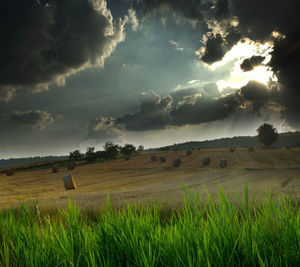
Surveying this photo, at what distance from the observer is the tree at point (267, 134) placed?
8250 centimetres

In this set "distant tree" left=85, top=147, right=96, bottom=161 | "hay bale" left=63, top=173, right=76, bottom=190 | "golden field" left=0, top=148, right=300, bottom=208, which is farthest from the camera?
"distant tree" left=85, top=147, right=96, bottom=161

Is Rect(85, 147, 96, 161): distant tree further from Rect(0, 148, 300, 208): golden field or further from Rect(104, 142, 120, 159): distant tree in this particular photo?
Rect(0, 148, 300, 208): golden field

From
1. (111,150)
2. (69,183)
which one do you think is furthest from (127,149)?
(69,183)

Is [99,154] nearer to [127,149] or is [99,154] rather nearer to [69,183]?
[127,149]

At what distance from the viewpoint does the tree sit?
271ft

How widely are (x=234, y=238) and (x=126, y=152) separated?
60563 mm

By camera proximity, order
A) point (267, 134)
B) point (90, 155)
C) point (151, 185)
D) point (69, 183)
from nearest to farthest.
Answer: point (151, 185)
point (69, 183)
point (90, 155)
point (267, 134)

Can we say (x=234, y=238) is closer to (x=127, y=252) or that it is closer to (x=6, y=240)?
(x=127, y=252)

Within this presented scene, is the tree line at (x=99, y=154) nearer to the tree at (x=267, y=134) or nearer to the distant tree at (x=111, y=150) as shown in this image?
the distant tree at (x=111, y=150)

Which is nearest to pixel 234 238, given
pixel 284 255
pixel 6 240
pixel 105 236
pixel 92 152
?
pixel 284 255

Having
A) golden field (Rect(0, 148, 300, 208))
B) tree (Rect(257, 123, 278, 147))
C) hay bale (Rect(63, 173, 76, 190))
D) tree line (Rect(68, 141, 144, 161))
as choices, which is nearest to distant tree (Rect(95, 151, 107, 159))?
tree line (Rect(68, 141, 144, 161))

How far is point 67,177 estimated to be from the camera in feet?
58.9

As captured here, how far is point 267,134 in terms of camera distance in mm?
82875

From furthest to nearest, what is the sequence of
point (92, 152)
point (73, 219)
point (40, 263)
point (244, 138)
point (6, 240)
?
1. point (244, 138)
2. point (92, 152)
3. point (6, 240)
4. point (73, 219)
5. point (40, 263)
